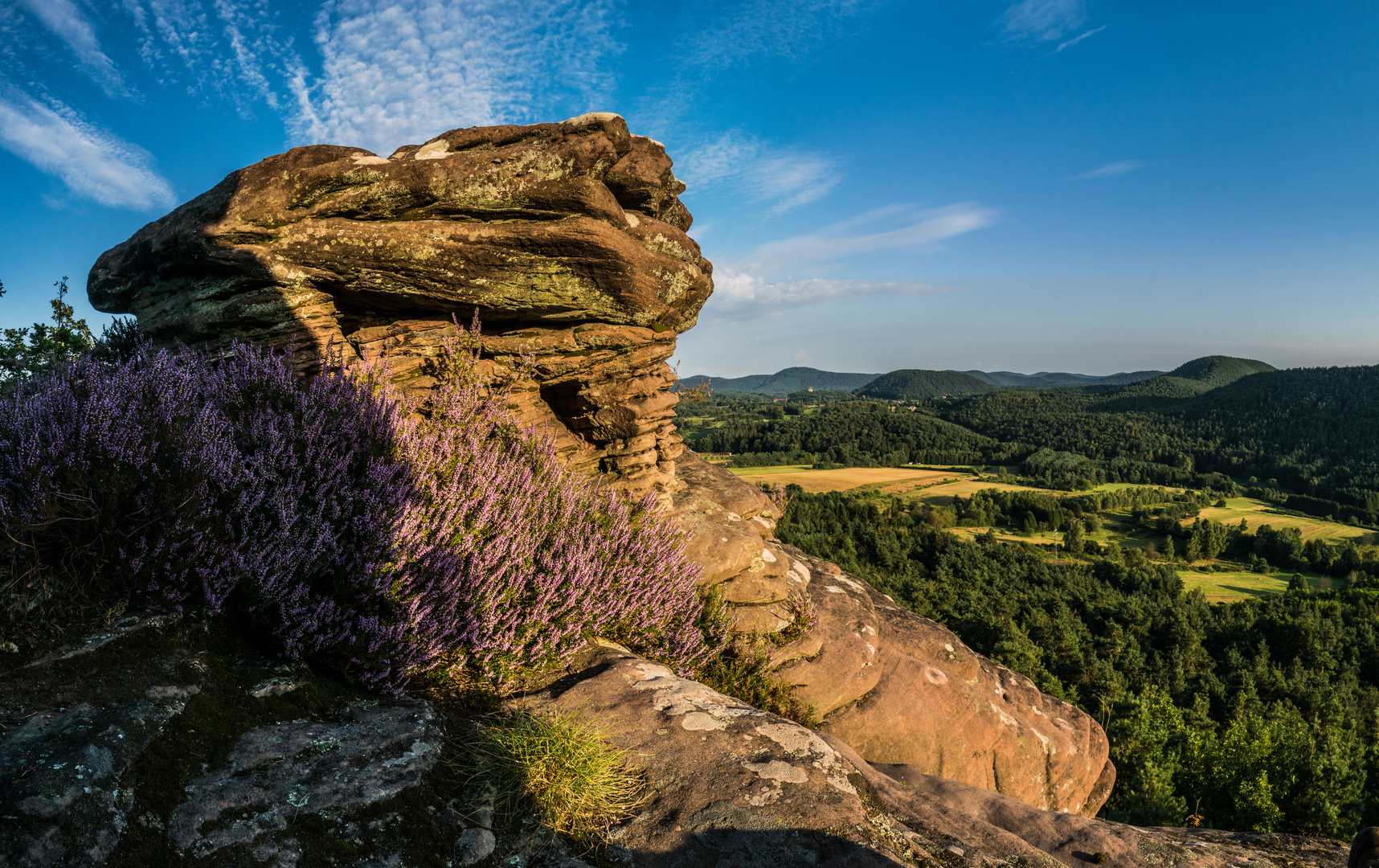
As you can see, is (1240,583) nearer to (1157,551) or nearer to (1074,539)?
(1157,551)

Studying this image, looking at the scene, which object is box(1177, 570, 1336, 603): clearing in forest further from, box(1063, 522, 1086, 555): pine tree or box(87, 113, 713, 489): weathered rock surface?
box(87, 113, 713, 489): weathered rock surface

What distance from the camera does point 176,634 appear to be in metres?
3.18

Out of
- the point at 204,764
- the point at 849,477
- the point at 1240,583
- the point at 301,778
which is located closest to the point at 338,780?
the point at 301,778

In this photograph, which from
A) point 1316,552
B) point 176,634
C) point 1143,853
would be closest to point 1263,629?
point 1316,552

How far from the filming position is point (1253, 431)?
4961 inches

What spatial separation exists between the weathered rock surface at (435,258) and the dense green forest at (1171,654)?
16357mm

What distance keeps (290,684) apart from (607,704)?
1.98 m

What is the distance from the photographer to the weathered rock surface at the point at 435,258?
6.41 metres

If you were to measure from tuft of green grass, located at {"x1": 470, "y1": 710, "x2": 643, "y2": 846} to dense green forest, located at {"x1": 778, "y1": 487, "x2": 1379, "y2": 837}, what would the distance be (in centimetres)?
1587

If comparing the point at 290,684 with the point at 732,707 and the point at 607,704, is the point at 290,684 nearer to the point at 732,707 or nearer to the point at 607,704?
the point at 607,704

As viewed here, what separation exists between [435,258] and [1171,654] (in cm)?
6443

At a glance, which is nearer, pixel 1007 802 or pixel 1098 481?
pixel 1007 802

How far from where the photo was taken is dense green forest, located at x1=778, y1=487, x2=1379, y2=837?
1962cm

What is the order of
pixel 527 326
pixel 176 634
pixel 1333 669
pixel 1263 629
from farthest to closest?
pixel 1263 629
pixel 1333 669
pixel 527 326
pixel 176 634
